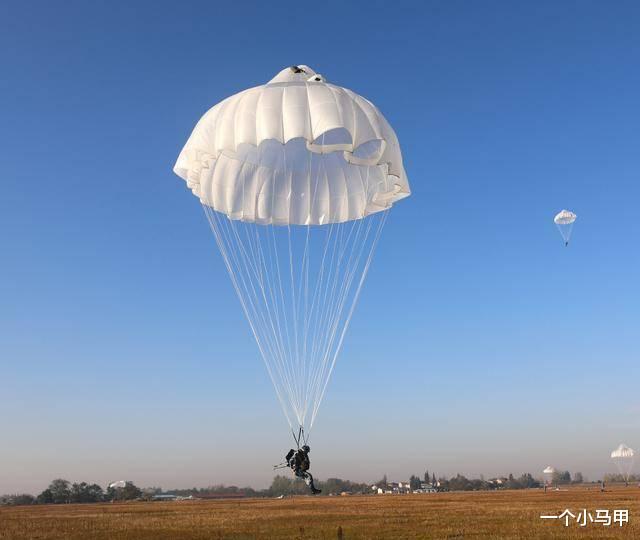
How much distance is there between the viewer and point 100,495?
129000 millimetres

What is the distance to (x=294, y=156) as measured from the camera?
920 inches

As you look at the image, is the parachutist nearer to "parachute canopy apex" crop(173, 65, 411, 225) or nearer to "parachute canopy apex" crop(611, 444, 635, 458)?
"parachute canopy apex" crop(173, 65, 411, 225)

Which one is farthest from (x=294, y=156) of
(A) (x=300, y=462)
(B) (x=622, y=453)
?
(B) (x=622, y=453)

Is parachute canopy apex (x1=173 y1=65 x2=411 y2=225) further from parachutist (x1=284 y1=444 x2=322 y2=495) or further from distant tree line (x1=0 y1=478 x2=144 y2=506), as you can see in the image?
distant tree line (x1=0 y1=478 x2=144 y2=506)

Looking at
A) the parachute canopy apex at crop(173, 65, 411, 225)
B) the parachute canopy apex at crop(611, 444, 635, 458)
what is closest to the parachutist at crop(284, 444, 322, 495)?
the parachute canopy apex at crop(173, 65, 411, 225)

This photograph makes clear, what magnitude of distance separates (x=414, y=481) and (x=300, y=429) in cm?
19033

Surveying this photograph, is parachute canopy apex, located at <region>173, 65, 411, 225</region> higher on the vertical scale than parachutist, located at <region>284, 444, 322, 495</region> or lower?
higher

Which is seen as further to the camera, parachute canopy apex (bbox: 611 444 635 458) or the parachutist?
parachute canopy apex (bbox: 611 444 635 458)

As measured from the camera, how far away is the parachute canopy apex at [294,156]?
1886 cm

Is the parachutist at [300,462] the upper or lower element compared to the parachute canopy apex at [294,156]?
lower

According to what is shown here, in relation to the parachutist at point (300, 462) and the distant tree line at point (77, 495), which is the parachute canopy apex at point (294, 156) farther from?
the distant tree line at point (77, 495)

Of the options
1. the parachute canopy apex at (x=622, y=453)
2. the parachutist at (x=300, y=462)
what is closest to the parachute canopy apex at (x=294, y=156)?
the parachutist at (x=300, y=462)

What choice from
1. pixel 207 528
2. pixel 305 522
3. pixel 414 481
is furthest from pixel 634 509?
pixel 414 481

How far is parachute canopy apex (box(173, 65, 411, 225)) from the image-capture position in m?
18.9
